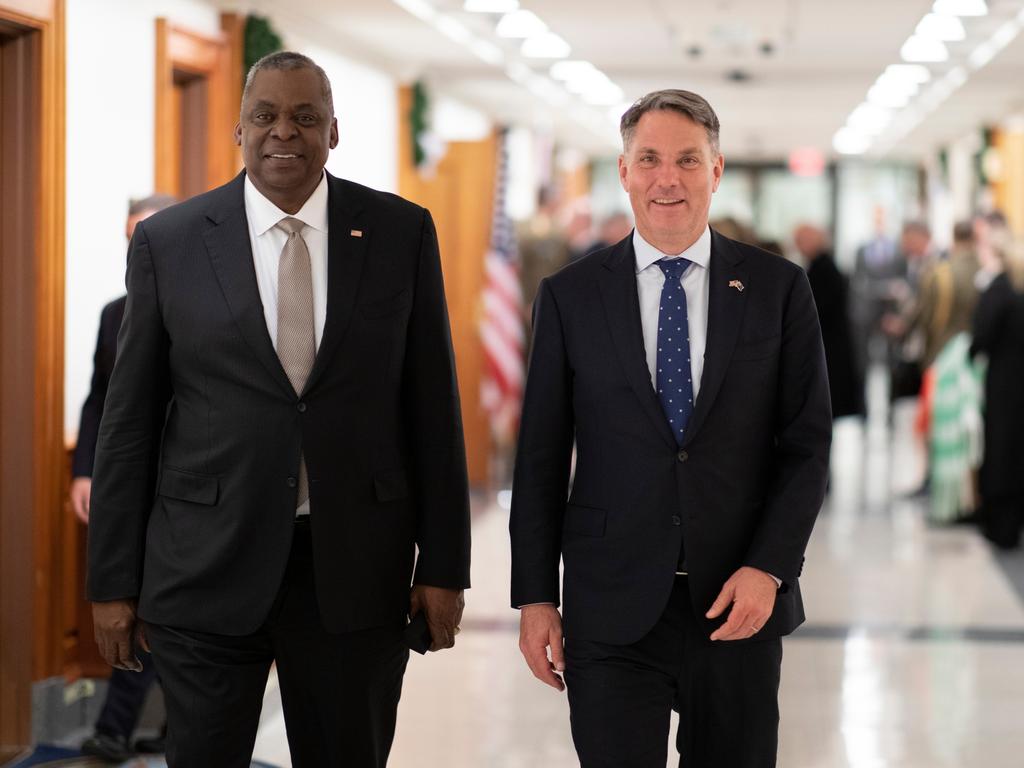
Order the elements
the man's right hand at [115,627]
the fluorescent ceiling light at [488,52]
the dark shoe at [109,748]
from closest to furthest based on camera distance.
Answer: the man's right hand at [115,627] → the dark shoe at [109,748] → the fluorescent ceiling light at [488,52]

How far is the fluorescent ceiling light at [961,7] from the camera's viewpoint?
8276 millimetres

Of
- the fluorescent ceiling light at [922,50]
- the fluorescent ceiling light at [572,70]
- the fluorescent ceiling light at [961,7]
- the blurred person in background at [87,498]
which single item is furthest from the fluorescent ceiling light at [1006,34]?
the blurred person in background at [87,498]

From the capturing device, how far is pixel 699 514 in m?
2.66

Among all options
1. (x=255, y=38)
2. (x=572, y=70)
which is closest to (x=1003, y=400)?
(x=572, y=70)

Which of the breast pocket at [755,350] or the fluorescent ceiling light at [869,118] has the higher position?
the fluorescent ceiling light at [869,118]

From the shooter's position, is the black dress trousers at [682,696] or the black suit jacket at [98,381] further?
the black suit jacket at [98,381]

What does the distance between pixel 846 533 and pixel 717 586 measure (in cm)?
679

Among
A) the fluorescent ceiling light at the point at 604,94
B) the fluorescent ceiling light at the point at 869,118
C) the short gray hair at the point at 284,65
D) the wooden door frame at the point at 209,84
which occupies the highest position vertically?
the fluorescent ceiling light at the point at 869,118

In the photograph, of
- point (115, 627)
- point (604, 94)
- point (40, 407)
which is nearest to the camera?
point (115, 627)

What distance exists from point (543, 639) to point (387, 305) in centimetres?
67

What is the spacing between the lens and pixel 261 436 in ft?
8.66

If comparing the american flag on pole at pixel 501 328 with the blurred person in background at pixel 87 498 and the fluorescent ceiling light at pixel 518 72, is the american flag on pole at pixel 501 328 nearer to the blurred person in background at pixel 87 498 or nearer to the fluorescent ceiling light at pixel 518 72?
the fluorescent ceiling light at pixel 518 72

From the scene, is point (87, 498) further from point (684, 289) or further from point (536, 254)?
point (536, 254)

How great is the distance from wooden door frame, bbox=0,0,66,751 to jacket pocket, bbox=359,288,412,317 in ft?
8.26
